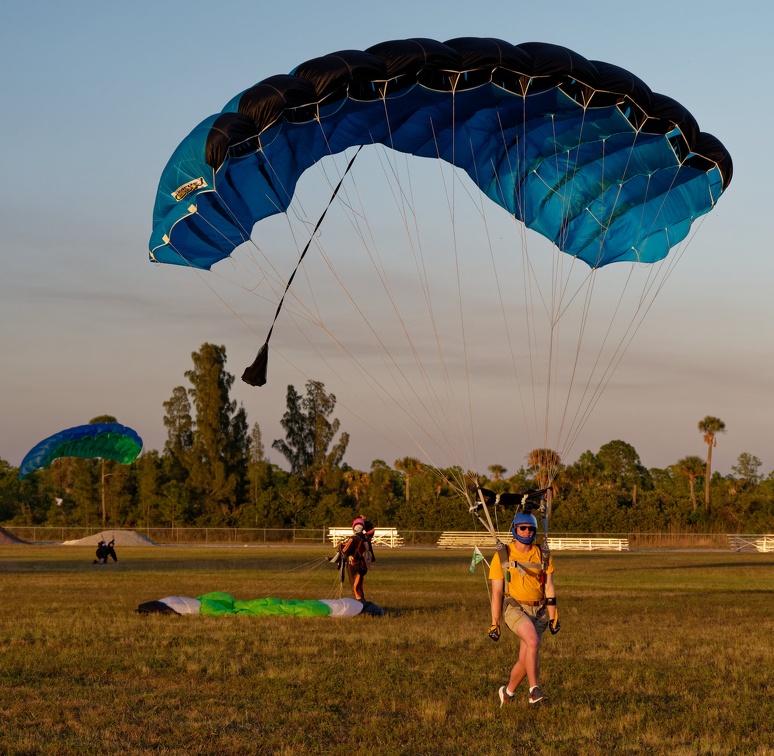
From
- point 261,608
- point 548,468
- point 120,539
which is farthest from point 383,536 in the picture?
point 548,468

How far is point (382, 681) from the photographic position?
413 inches

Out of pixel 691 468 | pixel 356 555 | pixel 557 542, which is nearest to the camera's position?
pixel 356 555

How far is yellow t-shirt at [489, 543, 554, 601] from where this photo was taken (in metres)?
9.29

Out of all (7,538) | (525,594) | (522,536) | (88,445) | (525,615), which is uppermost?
(88,445)

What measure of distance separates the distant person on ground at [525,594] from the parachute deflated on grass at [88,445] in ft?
119

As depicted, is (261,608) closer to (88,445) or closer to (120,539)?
(88,445)

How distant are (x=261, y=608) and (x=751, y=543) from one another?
4789 centimetres

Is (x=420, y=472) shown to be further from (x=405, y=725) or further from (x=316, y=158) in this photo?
(x=405, y=725)

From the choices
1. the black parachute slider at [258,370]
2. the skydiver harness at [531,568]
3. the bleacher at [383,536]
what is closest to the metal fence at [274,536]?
the bleacher at [383,536]

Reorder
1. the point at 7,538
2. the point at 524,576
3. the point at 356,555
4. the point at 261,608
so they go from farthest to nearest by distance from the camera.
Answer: the point at 7,538, the point at 356,555, the point at 261,608, the point at 524,576

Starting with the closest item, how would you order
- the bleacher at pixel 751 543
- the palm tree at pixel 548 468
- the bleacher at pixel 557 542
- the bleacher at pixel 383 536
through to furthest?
the palm tree at pixel 548 468
the bleacher at pixel 751 543
the bleacher at pixel 557 542
the bleacher at pixel 383 536

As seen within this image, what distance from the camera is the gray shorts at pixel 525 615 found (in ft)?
30.1

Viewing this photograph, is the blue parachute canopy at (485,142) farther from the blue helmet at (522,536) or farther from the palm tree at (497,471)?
the palm tree at (497,471)

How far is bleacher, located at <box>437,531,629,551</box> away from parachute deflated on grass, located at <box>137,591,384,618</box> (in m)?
41.7
